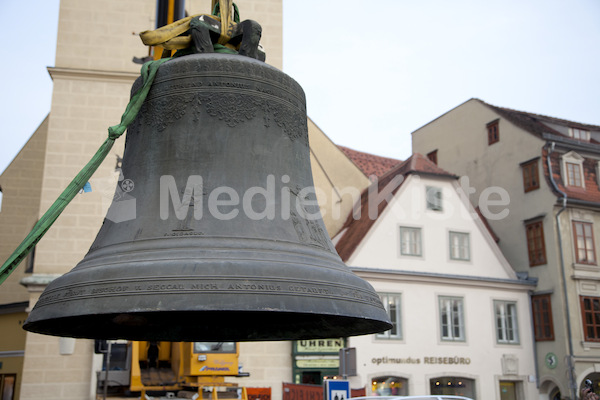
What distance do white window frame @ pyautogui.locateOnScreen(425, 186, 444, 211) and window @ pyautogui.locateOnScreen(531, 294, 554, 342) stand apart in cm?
488

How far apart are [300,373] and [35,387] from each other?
733 cm

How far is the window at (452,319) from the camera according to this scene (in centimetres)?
2283

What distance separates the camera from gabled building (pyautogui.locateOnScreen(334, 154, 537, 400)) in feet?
71.8

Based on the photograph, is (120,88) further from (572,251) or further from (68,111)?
(572,251)

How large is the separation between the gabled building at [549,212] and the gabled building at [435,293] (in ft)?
2.97

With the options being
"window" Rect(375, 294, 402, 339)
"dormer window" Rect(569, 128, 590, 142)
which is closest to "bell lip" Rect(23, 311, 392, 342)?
"window" Rect(375, 294, 402, 339)

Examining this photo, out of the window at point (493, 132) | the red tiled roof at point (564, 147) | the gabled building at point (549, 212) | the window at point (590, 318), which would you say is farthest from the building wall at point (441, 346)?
the window at point (493, 132)

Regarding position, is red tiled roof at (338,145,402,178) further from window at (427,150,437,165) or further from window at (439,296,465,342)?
window at (439,296,465,342)

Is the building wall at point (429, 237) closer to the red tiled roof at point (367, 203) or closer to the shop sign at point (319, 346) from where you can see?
the red tiled roof at point (367, 203)

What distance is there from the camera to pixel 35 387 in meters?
16.6

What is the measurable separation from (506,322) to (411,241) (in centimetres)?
467

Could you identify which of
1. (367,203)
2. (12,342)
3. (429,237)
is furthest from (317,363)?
(12,342)

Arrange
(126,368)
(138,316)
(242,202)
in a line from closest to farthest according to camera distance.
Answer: (242,202) < (138,316) < (126,368)

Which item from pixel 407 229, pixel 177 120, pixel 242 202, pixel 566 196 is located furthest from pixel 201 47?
pixel 566 196
